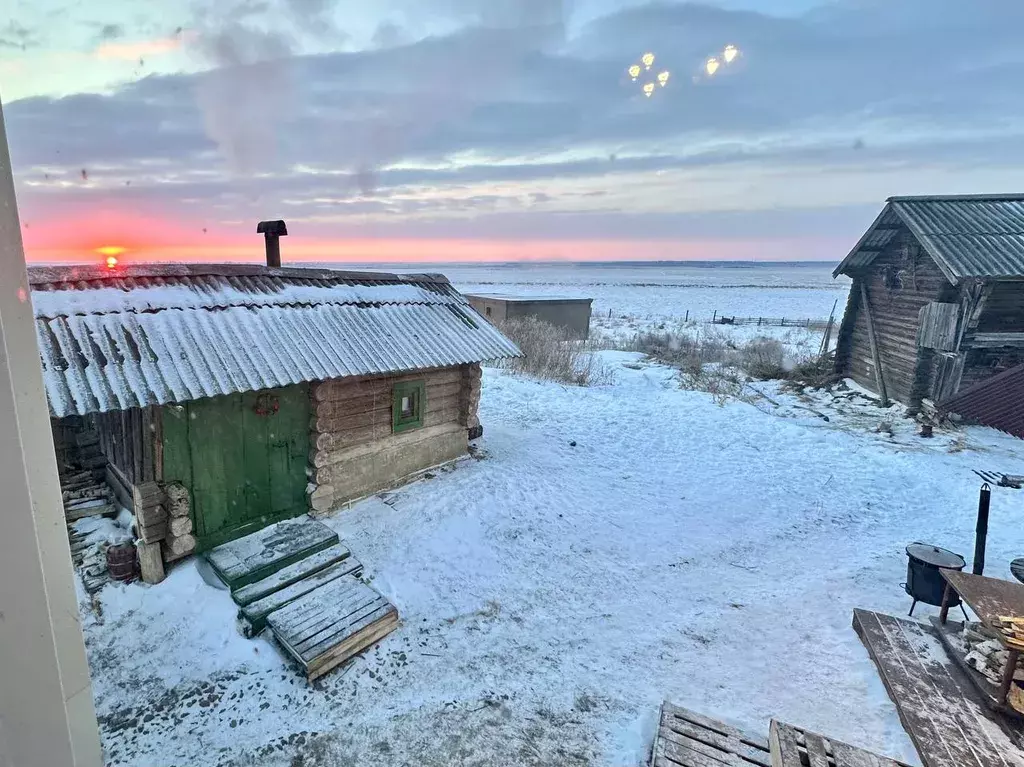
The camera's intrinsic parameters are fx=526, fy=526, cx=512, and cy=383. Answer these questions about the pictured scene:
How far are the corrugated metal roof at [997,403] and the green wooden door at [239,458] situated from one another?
7875 millimetres

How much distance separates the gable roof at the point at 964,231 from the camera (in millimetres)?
12961

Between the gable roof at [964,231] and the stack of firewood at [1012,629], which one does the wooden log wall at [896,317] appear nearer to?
the gable roof at [964,231]

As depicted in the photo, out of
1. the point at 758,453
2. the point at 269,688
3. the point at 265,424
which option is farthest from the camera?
the point at 758,453

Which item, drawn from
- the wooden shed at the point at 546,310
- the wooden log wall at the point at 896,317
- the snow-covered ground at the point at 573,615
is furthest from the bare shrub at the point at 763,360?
the snow-covered ground at the point at 573,615

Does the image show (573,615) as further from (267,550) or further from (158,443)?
(158,443)

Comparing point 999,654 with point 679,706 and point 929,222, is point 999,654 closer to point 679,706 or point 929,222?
point 679,706

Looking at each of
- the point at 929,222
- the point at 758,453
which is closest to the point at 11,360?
the point at 758,453

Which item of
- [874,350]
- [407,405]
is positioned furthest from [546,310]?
[407,405]

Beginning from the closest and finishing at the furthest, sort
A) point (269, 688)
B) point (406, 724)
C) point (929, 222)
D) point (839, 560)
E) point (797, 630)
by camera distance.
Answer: point (406, 724) < point (269, 688) < point (797, 630) < point (839, 560) < point (929, 222)

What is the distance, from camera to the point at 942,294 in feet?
45.4

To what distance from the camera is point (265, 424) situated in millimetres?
7285

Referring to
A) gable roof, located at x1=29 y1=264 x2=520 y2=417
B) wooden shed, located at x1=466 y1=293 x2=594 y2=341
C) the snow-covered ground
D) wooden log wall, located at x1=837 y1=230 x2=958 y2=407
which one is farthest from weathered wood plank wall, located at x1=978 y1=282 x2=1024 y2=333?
wooden shed, located at x1=466 y1=293 x2=594 y2=341

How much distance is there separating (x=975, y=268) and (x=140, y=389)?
56.7 feet

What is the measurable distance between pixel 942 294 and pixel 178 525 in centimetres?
1755
